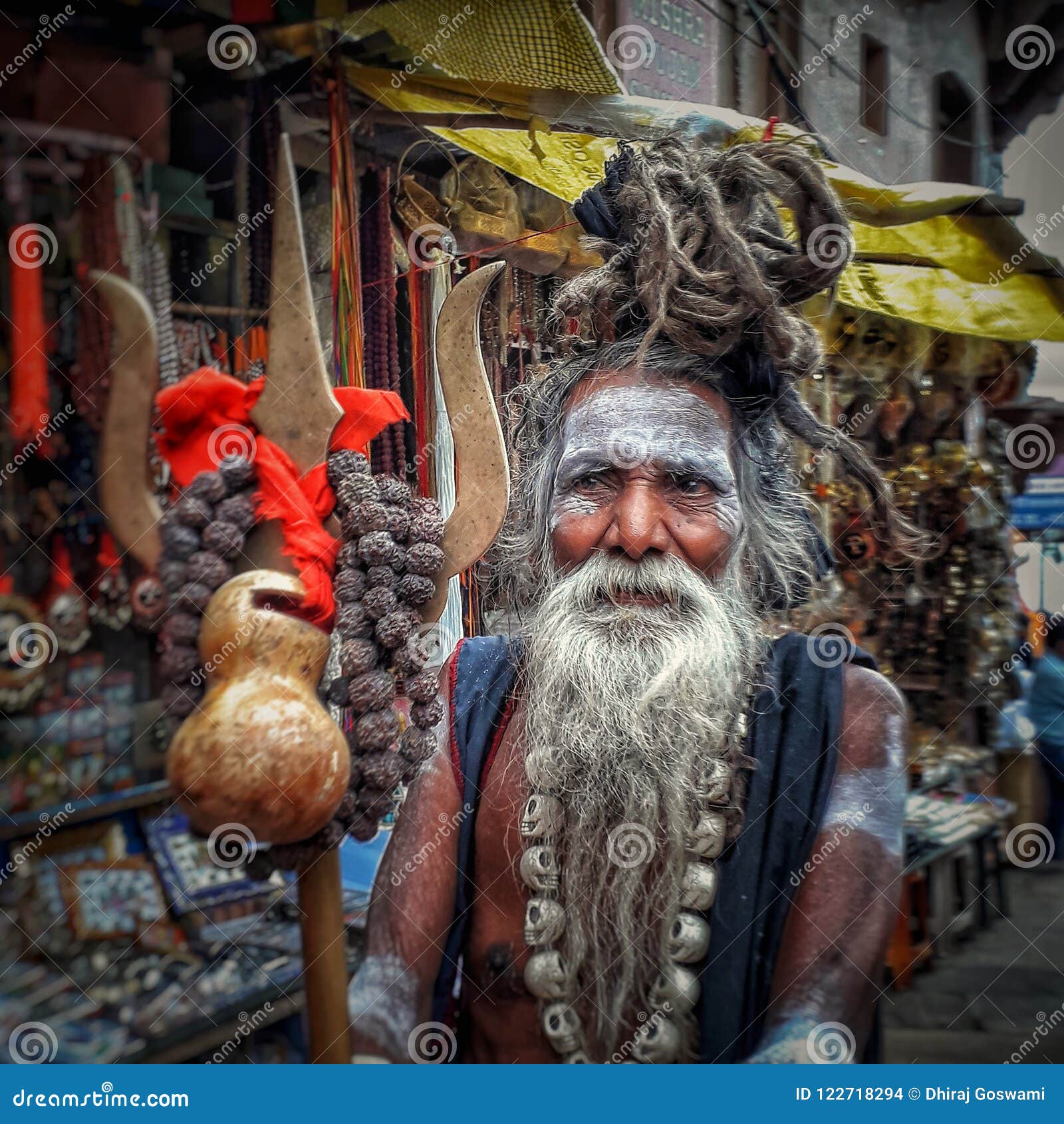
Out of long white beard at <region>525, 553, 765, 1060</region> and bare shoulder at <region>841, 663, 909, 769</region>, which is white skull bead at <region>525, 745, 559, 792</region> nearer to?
long white beard at <region>525, 553, 765, 1060</region>

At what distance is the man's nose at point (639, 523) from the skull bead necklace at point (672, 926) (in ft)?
1.35

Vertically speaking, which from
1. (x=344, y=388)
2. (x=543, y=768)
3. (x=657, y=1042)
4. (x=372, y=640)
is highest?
(x=344, y=388)

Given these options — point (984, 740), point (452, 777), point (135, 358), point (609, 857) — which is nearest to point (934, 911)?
point (984, 740)

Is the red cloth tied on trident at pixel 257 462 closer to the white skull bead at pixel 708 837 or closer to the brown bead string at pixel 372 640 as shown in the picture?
the brown bead string at pixel 372 640

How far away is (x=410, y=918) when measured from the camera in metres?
1.97

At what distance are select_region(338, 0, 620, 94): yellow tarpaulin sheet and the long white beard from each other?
46.1 inches

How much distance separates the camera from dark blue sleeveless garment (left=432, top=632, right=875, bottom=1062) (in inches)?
73.4

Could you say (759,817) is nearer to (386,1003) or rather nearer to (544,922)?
(544,922)

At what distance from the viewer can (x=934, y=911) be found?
2.17 metres

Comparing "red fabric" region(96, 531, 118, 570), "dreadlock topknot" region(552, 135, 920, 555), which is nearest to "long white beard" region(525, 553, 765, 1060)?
"dreadlock topknot" region(552, 135, 920, 555)

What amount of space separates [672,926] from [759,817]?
10.9 inches

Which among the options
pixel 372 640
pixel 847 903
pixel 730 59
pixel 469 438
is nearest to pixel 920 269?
pixel 730 59

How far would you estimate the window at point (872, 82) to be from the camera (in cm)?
222

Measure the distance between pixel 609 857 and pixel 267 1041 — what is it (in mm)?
993
